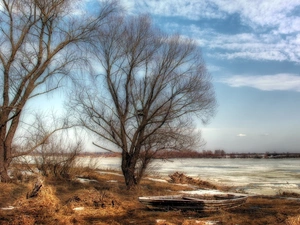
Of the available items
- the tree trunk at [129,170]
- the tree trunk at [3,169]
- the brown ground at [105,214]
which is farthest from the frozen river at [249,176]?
the tree trunk at [3,169]

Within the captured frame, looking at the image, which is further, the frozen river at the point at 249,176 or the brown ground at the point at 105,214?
the frozen river at the point at 249,176

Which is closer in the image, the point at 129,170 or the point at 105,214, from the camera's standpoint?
the point at 105,214

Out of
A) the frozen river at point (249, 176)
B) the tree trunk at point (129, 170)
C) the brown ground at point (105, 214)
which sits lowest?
the frozen river at point (249, 176)

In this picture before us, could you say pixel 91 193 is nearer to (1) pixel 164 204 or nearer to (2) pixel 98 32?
(1) pixel 164 204

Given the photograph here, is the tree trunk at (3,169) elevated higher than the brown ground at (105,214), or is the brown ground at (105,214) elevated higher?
the tree trunk at (3,169)

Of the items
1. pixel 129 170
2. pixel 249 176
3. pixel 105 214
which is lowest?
pixel 249 176

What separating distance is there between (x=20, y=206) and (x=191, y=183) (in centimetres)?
1492

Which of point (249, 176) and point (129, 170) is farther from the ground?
point (129, 170)

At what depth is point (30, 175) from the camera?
59.1 ft

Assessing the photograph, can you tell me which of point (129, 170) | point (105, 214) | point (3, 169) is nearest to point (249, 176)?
point (129, 170)

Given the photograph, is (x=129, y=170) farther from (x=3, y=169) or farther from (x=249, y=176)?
(x=249, y=176)

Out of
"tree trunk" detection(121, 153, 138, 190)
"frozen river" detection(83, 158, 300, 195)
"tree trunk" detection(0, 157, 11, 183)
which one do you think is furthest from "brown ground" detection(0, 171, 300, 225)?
"frozen river" detection(83, 158, 300, 195)

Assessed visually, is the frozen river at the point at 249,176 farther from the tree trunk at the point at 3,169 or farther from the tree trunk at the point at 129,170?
the tree trunk at the point at 3,169

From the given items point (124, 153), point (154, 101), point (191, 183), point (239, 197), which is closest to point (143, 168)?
point (124, 153)
